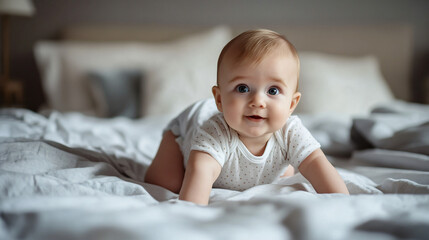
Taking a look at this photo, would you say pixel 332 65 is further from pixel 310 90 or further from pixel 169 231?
pixel 169 231

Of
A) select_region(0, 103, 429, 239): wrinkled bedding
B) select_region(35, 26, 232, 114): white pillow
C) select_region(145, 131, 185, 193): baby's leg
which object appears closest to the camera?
select_region(0, 103, 429, 239): wrinkled bedding

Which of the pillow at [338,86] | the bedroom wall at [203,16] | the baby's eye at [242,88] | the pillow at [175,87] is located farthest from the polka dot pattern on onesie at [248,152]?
the bedroom wall at [203,16]

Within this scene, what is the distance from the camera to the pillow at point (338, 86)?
2.27 meters

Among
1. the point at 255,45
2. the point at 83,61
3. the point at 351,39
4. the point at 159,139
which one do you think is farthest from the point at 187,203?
the point at 351,39

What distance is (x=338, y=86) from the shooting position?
234 cm

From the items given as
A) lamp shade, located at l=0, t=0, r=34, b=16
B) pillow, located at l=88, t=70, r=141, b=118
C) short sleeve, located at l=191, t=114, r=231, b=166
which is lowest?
pillow, located at l=88, t=70, r=141, b=118

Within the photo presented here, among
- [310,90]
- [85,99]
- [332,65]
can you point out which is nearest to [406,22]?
[332,65]

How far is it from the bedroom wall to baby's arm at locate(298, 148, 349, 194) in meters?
2.42

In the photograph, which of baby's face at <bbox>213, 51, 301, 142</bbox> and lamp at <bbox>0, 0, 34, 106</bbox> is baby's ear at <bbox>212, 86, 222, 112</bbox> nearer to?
baby's face at <bbox>213, 51, 301, 142</bbox>

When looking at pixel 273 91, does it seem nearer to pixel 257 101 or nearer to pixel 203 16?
pixel 257 101

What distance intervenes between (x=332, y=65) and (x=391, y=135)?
130 centimetres

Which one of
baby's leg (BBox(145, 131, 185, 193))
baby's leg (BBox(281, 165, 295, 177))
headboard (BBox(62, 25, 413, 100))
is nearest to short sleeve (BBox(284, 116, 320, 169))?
baby's leg (BBox(281, 165, 295, 177))

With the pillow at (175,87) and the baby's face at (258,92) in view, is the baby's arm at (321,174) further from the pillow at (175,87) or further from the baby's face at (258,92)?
the pillow at (175,87)

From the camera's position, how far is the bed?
0.54m
